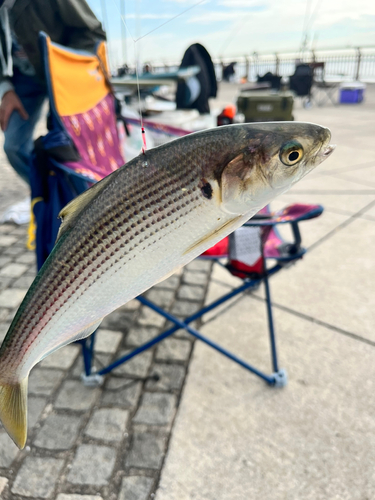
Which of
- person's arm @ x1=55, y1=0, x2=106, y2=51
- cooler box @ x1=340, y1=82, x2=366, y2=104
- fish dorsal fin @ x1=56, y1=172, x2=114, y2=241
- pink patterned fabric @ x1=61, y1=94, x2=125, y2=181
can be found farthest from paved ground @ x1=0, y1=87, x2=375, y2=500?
cooler box @ x1=340, y1=82, x2=366, y2=104

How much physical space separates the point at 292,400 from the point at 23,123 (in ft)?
10.0

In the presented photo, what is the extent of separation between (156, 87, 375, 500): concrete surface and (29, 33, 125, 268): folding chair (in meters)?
1.19

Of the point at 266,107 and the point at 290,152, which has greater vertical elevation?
the point at 290,152

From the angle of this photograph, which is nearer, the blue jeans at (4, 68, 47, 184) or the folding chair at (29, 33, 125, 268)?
the folding chair at (29, 33, 125, 268)

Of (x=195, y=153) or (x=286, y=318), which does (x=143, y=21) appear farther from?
(x=286, y=318)

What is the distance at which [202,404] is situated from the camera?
1986mm

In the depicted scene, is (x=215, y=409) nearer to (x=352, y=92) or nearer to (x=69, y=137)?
(x=69, y=137)

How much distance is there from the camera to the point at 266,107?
617 centimetres

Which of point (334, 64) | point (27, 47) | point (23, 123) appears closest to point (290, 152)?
point (27, 47)

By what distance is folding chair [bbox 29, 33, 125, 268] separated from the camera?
1.87 metres

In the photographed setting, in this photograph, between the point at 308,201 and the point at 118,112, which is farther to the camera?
the point at 308,201

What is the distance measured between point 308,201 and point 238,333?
102 inches

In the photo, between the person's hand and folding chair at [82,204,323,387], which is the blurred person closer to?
the person's hand

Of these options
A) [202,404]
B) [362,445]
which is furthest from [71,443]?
[362,445]
